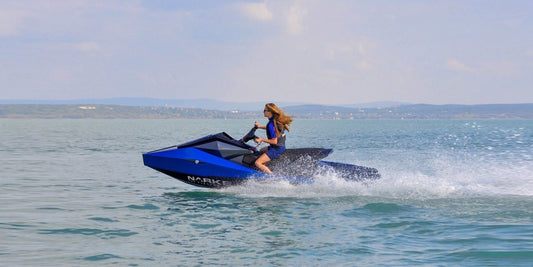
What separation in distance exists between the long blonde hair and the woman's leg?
0.64 metres

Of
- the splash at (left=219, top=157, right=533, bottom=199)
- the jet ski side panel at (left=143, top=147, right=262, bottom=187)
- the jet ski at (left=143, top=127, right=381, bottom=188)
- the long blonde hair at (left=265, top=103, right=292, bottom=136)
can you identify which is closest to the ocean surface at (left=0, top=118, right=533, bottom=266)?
the splash at (left=219, top=157, right=533, bottom=199)

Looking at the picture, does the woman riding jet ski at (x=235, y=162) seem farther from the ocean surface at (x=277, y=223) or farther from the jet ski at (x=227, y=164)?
the ocean surface at (x=277, y=223)

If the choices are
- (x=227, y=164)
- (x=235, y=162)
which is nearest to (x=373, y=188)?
(x=235, y=162)

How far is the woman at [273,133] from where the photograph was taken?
1376 centimetres

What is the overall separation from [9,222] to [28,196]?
13.3 ft

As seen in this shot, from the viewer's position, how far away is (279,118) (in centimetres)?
1395

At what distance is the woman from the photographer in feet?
45.1

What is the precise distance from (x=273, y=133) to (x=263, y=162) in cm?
71

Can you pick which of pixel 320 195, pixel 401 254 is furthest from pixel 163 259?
pixel 320 195

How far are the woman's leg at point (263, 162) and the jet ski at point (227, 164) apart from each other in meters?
0.11

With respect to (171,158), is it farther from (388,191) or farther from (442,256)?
(442,256)

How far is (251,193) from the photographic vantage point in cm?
1462

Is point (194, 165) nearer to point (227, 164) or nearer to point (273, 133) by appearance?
point (227, 164)

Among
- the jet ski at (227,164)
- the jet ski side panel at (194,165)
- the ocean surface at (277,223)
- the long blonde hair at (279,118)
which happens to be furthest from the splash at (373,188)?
the long blonde hair at (279,118)
